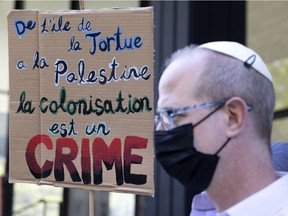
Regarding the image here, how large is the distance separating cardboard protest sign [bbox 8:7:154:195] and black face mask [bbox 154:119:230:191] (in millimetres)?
273

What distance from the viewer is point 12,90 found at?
Answer: 229 cm

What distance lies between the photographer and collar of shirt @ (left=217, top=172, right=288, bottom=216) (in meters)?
1.59

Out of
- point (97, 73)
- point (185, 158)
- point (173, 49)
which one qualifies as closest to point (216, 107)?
point (185, 158)

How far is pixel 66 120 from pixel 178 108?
0.68 meters

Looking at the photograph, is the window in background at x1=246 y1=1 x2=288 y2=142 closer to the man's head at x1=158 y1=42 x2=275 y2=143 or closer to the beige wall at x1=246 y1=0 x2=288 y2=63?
the beige wall at x1=246 y1=0 x2=288 y2=63

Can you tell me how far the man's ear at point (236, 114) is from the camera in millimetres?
1621

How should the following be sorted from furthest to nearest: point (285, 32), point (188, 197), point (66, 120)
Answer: point (285, 32) → point (188, 197) → point (66, 120)

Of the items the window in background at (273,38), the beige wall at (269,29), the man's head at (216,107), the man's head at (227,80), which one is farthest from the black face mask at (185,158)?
the beige wall at (269,29)

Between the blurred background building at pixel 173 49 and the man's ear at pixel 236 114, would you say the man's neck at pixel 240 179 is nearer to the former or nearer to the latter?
the man's ear at pixel 236 114

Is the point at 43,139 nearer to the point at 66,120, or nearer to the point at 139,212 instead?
the point at 66,120

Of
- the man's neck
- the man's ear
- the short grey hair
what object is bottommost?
the man's neck

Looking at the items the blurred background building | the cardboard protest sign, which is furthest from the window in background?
the cardboard protest sign

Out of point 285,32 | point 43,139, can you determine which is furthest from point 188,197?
point 285,32

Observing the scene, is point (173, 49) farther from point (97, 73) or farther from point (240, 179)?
point (240, 179)
